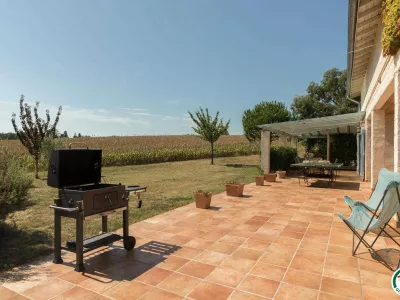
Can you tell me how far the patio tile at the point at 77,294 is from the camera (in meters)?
2.43

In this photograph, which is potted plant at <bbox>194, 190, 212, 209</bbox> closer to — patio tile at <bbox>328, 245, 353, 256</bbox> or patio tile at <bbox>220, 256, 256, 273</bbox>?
patio tile at <bbox>220, 256, 256, 273</bbox>

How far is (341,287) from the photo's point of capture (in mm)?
2611

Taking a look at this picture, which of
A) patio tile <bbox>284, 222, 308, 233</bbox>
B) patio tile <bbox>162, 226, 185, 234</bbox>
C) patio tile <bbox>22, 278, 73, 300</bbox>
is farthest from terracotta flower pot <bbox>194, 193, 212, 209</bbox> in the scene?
patio tile <bbox>22, 278, 73, 300</bbox>

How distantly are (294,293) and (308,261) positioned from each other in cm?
88

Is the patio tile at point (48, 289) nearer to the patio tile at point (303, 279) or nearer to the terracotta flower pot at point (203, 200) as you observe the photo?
the patio tile at point (303, 279)

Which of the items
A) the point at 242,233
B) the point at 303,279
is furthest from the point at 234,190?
the point at 303,279

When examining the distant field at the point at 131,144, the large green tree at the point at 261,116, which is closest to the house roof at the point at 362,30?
the large green tree at the point at 261,116

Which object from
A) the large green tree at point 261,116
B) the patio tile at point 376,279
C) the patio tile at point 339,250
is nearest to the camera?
the patio tile at point 376,279

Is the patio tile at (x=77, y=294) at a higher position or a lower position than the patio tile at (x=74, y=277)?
higher

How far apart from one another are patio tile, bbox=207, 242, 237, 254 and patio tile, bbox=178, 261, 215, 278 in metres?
0.50

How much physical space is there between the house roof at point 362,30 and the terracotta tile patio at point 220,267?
462 cm

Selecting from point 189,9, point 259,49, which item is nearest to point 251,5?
point 189,9

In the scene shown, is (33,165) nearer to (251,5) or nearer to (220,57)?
(220,57)

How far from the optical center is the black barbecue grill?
119 inches
